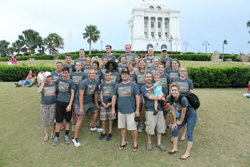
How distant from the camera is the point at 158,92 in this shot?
4.66 metres

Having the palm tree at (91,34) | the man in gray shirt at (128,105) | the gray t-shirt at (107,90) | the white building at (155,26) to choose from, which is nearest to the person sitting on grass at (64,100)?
the gray t-shirt at (107,90)

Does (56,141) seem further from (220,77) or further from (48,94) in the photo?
(220,77)

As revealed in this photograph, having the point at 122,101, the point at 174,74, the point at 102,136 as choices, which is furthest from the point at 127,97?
the point at 174,74

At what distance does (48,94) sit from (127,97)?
236 cm

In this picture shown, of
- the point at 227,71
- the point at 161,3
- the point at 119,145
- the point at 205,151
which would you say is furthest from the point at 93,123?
the point at 161,3

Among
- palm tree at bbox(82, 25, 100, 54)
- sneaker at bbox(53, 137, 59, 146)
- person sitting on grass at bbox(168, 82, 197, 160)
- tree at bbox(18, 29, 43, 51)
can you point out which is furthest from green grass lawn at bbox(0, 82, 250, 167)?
tree at bbox(18, 29, 43, 51)

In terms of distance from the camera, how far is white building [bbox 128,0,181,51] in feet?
185

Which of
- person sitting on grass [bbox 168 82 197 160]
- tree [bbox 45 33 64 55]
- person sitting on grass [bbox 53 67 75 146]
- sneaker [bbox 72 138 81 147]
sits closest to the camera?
person sitting on grass [bbox 168 82 197 160]

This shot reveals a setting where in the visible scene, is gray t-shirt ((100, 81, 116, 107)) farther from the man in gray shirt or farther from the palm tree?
the palm tree

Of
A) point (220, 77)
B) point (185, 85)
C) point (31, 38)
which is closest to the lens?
point (185, 85)

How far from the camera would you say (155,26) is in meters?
59.7

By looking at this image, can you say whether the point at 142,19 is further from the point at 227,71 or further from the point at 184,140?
the point at 184,140

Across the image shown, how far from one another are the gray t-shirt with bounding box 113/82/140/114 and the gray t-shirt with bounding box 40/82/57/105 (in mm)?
1985

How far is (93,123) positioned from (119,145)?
3.95ft
